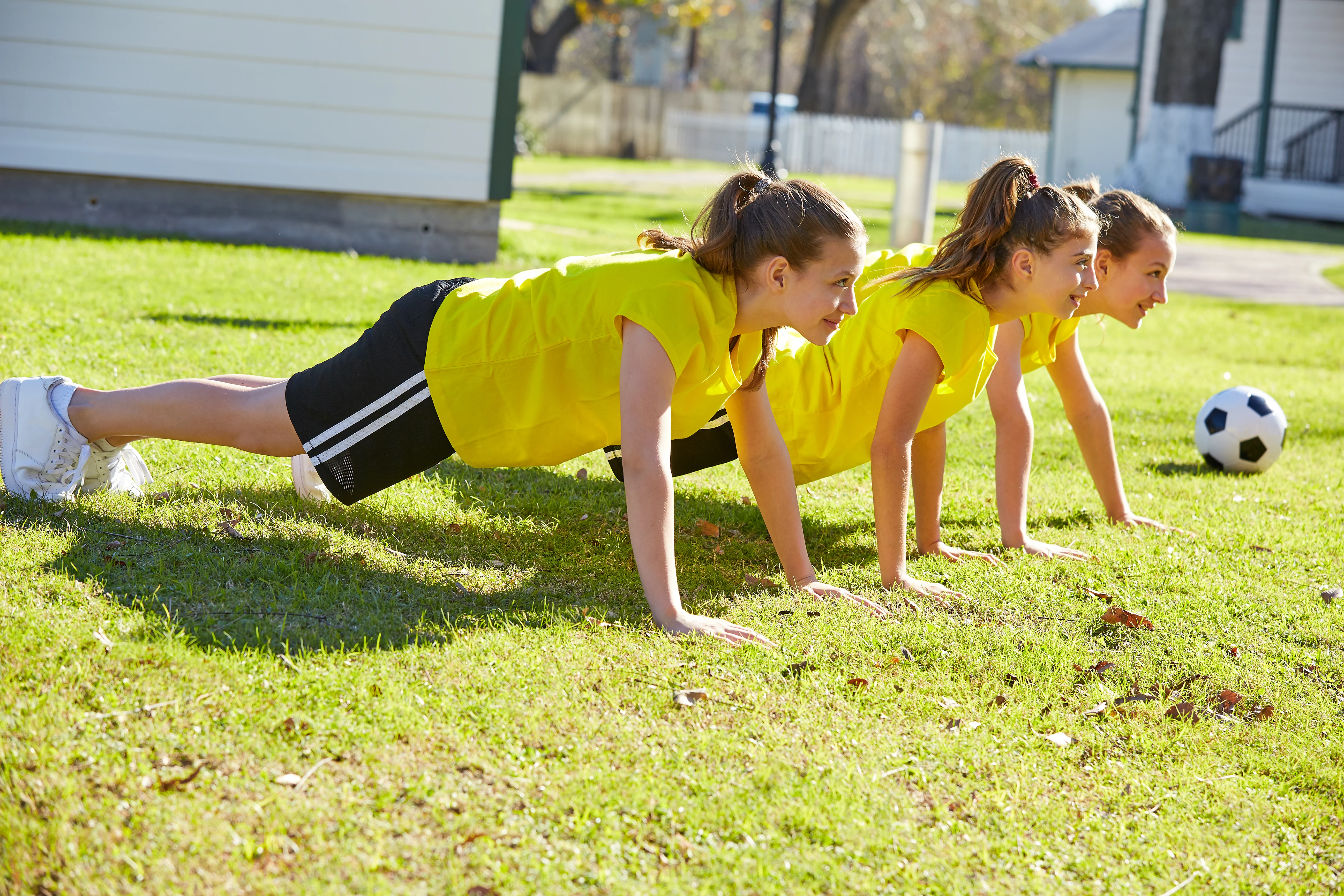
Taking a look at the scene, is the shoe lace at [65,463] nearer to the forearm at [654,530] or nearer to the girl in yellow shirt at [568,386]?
the girl in yellow shirt at [568,386]

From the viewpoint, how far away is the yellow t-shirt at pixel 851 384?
409 cm

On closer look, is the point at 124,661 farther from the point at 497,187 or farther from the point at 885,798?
the point at 497,187

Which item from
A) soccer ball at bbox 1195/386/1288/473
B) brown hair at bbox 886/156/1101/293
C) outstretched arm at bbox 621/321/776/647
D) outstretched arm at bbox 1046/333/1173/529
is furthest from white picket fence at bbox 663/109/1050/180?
outstretched arm at bbox 621/321/776/647

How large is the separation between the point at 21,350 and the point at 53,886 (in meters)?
4.23

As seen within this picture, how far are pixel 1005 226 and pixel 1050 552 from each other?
1.19 metres

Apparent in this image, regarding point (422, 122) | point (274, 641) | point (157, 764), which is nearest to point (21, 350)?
point (274, 641)

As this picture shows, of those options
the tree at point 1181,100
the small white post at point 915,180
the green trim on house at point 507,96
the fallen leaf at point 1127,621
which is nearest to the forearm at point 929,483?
the fallen leaf at point 1127,621

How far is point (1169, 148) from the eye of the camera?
22828mm

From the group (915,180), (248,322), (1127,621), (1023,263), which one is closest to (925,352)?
(1023,263)

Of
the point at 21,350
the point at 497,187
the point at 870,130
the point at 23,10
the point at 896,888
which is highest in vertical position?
the point at 870,130

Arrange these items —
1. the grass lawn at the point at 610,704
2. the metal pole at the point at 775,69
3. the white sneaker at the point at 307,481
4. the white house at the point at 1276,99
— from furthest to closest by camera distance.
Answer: the white house at the point at 1276,99
the metal pole at the point at 775,69
the white sneaker at the point at 307,481
the grass lawn at the point at 610,704

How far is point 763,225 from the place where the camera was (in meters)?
3.31

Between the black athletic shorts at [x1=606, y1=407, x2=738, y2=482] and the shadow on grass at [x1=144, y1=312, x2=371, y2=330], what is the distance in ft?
11.3

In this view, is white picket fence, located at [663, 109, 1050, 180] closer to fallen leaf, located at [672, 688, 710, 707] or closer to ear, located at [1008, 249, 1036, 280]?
ear, located at [1008, 249, 1036, 280]
